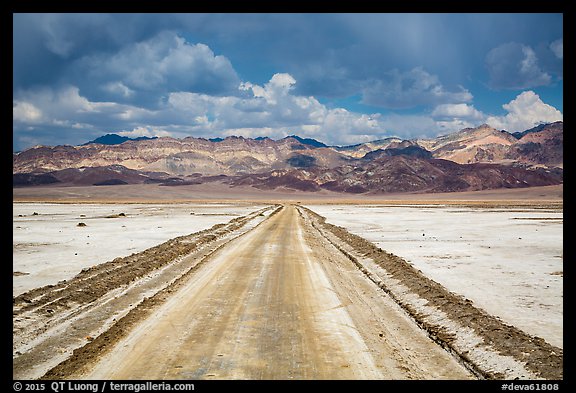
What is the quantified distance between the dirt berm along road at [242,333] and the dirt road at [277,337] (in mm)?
26

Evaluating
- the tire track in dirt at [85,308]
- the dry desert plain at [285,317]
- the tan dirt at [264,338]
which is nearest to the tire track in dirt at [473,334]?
the dry desert plain at [285,317]

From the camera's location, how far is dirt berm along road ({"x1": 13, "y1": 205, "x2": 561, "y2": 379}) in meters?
7.73

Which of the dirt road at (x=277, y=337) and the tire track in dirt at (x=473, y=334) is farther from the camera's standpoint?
the tire track in dirt at (x=473, y=334)

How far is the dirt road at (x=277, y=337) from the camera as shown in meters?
7.61

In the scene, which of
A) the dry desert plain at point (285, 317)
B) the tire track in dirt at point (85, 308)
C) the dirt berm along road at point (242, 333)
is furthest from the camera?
the tire track in dirt at point (85, 308)

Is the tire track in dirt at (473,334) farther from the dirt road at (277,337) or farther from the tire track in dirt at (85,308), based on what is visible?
the tire track in dirt at (85,308)

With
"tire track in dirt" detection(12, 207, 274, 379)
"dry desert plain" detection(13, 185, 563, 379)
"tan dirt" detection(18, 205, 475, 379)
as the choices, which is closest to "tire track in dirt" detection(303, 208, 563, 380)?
"dry desert plain" detection(13, 185, 563, 379)

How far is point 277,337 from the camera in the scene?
368 inches

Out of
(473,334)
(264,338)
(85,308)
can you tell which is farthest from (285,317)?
(85,308)

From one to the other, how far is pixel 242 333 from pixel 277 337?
31.8 inches

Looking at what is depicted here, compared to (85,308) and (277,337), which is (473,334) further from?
(85,308)

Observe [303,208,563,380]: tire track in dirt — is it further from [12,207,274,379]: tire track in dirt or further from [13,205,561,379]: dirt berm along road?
[12,207,274,379]: tire track in dirt
